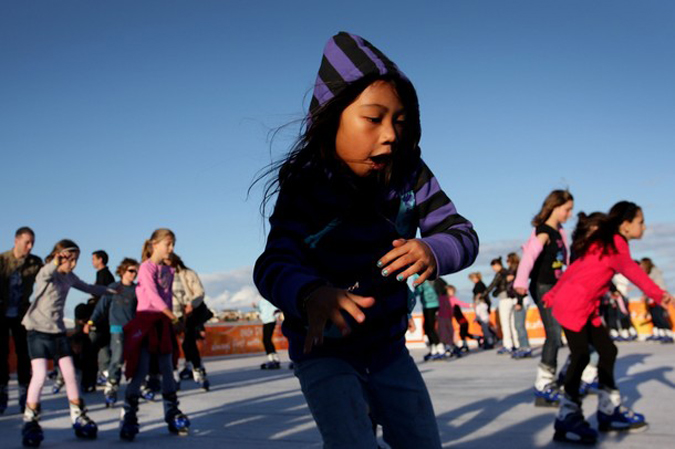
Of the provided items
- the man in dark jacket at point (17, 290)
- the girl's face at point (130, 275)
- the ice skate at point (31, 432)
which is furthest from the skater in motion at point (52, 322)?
the girl's face at point (130, 275)

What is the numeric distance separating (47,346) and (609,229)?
193 inches

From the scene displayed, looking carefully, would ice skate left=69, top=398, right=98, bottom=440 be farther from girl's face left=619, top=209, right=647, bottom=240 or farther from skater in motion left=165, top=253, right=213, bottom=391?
girl's face left=619, top=209, right=647, bottom=240

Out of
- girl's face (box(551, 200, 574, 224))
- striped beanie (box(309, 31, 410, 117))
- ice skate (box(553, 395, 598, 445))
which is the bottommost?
ice skate (box(553, 395, 598, 445))

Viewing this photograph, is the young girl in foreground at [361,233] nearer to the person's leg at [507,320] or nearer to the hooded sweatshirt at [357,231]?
the hooded sweatshirt at [357,231]

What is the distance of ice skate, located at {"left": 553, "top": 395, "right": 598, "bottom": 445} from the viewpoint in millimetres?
5035

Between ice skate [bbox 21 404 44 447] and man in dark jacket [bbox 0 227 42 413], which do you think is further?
man in dark jacket [bbox 0 227 42 413]

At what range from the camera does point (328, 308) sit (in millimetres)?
1760

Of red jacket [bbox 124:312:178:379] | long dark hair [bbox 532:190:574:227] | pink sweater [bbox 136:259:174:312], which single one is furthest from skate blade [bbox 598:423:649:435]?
pink sweater [bbox 136:259:174:312]

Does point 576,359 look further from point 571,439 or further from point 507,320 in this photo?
point 507,320

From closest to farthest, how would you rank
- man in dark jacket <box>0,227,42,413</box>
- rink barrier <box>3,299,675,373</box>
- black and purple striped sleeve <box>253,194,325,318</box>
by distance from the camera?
1. black and purple striped sleeve <box>253,194,325,318</box>
2. man in dark jacket <box>0,227,42,413</box>
3. rink barrier <box>3,299,675,373</box>

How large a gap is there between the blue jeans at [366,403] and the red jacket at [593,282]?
140 inches

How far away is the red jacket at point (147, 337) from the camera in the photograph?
6.44m

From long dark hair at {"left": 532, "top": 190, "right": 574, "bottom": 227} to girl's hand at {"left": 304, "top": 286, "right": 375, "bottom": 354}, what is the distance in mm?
6140

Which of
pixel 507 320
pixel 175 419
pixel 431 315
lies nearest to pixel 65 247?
pixel 175 419
